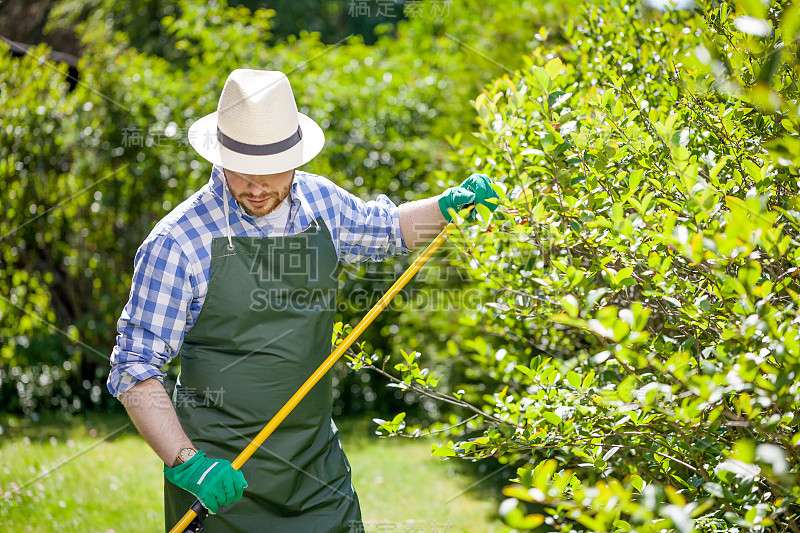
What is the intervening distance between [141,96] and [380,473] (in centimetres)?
322

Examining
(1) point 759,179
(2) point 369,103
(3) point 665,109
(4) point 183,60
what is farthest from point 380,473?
(4) point 183,60

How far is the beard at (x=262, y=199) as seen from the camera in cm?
232

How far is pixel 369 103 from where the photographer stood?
566cm

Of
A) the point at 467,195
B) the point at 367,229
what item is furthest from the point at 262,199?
the point at 467,195

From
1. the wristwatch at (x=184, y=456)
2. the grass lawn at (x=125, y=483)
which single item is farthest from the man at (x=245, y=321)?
the grass lawn at (x=125, y=483)

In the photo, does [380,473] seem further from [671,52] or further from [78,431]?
[671,52]

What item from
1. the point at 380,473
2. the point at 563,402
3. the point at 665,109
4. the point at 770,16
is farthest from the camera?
the point at 380,473

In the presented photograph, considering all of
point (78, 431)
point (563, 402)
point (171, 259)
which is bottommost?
point (78, 431)

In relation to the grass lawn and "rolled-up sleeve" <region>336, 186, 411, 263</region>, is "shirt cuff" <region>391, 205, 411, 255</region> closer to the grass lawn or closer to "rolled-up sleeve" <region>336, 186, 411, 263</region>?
"rolled-up sleeve" <region>336, 186, 411, 263</region>

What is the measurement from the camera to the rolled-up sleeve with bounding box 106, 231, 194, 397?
2135 mm

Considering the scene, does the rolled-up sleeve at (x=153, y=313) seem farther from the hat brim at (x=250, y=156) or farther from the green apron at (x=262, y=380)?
the hat brim at (x=250, y=156)

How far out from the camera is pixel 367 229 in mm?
2648

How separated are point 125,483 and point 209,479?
A: 8.35 feet

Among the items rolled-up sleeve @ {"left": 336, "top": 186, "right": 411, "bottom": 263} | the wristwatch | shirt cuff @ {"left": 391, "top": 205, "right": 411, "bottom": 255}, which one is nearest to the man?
the wristwatch
